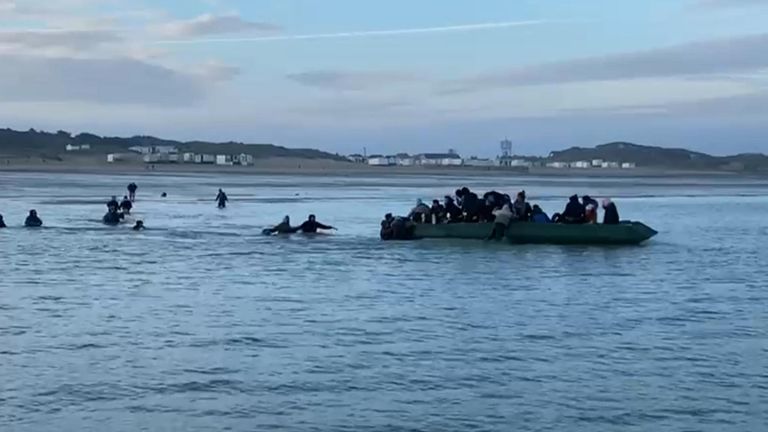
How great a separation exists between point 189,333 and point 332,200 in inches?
1837

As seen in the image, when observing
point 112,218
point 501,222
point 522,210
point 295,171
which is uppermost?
point 522,210

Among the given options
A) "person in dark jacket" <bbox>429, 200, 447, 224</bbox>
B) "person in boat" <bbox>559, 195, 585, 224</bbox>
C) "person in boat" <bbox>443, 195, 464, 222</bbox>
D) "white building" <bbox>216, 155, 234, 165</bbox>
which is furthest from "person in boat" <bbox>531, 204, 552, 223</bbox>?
"white building" <bbox>216, 155, 234, 165</bbox>

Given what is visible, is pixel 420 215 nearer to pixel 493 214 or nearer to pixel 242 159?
pixel 493 214

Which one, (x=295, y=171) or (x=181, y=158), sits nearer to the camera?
(x=295, y=171)

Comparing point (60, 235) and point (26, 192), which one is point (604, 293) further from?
point (26, 192)

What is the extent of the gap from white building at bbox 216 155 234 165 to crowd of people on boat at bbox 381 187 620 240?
145044 millimetres

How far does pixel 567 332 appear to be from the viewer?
744 inches

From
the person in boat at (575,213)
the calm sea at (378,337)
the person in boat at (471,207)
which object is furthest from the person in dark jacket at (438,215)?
the person in boat at (575,213)

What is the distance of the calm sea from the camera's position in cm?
1357

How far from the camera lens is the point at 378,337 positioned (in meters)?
18.1

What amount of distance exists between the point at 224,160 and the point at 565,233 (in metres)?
156

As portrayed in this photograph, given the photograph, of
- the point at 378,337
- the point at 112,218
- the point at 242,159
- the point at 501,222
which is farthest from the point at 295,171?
the point at 378,337

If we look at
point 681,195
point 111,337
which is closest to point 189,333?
point 111,337

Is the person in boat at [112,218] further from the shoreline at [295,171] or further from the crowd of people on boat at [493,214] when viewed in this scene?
the shoreline at [295,171]
